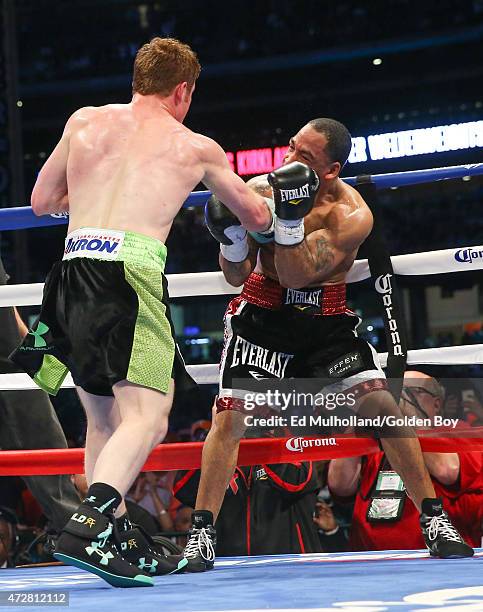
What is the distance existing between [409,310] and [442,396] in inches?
608

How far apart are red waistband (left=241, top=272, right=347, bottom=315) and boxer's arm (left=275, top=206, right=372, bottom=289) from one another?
44mm

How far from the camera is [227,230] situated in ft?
8.75

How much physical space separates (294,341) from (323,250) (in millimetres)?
290

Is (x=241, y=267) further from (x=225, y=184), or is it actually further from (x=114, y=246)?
(x=114, y=246)

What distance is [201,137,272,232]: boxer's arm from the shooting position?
7.70 ft

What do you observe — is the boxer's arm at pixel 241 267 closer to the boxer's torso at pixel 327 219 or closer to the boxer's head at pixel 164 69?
the boxer's torso at pixel 327 219

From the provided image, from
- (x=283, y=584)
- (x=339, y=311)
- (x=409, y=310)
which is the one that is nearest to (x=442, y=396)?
(x=339, y=311)

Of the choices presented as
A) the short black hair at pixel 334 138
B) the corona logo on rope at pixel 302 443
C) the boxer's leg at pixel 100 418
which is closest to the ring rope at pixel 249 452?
the corona logo on rope at pixel 302 443

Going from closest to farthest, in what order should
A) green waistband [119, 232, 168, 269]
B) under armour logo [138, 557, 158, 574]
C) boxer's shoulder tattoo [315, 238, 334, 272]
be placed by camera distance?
green waistband [119, 232, 168, 269]
under armour logo [138, 557, 158, 574]
boxer's shoulder tattoo [315, 238, 334, 272]

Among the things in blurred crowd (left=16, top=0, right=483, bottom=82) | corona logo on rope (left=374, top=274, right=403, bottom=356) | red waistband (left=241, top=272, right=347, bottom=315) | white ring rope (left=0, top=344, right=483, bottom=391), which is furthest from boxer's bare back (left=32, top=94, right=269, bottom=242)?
blurred crowd (left=16, top=0, right=483, bottom=82)

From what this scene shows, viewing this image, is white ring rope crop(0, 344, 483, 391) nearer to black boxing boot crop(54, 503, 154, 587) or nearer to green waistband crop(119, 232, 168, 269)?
green waistband crop(119, 232, 168, 269)

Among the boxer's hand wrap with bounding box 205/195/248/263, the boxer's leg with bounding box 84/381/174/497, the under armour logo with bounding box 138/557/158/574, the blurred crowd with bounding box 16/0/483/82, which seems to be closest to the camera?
the boxer's leg with bounding box 84/381/174/497

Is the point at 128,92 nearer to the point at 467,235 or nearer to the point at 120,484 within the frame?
the point at 467,235

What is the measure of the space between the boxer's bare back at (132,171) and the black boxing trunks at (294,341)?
0.51 m
